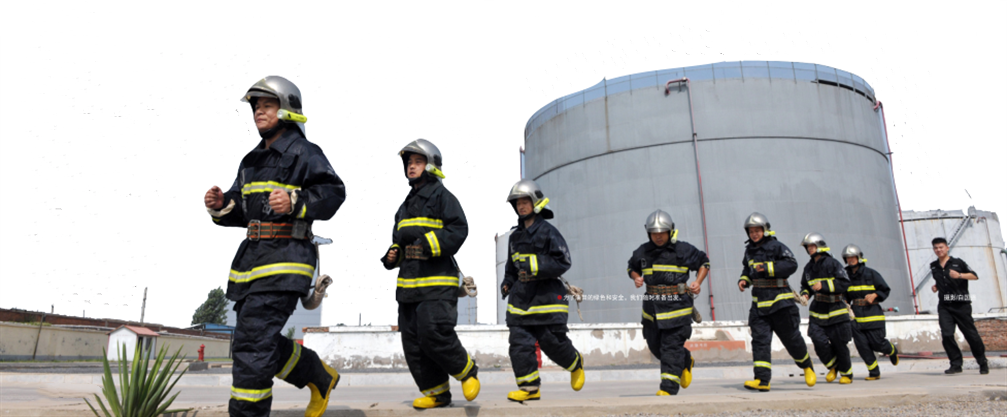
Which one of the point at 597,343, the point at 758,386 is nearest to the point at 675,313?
the point at 758,386

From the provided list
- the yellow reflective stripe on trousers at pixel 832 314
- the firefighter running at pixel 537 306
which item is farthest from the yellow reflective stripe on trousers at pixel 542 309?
the yellow reflective stripe on trousers at pixel 832 314

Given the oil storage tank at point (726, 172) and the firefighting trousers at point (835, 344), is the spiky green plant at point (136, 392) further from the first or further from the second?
the oil storage tank at point (726, 172)

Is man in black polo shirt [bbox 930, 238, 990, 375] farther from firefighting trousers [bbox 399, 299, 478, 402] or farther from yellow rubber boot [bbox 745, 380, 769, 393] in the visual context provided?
firefighting trousers [bbox 399, 299, 478, 402]

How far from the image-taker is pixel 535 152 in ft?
76.1

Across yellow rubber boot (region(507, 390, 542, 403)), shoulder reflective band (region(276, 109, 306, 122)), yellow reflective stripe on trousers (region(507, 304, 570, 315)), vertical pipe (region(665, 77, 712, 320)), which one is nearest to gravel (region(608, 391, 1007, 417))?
yellow rubber boot (region(507, 390, 542, 403))

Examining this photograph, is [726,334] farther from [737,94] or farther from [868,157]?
[868,157]

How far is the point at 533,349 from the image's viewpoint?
199 inches

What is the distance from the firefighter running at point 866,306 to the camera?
8562mm

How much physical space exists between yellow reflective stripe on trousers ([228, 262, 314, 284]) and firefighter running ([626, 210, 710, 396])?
3.64m

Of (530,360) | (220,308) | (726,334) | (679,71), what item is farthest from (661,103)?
(220,308)

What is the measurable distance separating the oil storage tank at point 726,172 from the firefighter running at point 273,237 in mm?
15442

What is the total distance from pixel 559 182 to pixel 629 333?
8.39 m

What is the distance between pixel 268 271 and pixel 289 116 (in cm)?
99

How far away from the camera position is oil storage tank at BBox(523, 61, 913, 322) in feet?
59.6
